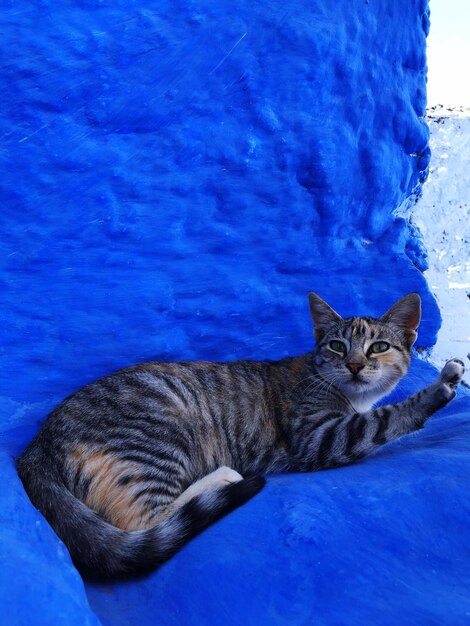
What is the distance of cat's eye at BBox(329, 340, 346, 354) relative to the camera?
220 cm

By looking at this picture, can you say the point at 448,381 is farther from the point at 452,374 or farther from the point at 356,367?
the point at 356,367

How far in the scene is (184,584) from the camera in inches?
56.3

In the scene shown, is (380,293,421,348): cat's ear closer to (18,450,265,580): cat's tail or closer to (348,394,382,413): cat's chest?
(348,394,382,413): cat's chest

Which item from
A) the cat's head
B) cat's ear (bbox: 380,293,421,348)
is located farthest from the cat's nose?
cat's ear (bbox: 380,293,421,348)

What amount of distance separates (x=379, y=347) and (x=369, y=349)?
4 cm

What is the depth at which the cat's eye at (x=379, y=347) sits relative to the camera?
2172 mm

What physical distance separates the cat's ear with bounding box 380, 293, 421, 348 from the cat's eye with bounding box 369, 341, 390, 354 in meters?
0.10

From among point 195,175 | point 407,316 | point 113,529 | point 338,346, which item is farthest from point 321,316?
point 113,529

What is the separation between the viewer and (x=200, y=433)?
201 centimetres

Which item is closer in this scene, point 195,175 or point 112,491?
point 112,491

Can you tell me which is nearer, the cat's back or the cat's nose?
the cat's back

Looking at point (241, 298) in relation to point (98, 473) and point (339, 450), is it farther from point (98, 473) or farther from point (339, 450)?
point (98, 473)

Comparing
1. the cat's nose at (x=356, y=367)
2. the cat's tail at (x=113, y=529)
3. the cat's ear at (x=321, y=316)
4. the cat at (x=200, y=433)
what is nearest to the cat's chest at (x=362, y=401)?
the cat at (x=200, y=433)

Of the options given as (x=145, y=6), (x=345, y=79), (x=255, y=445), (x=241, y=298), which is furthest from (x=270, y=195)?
(x=255, y=445)
